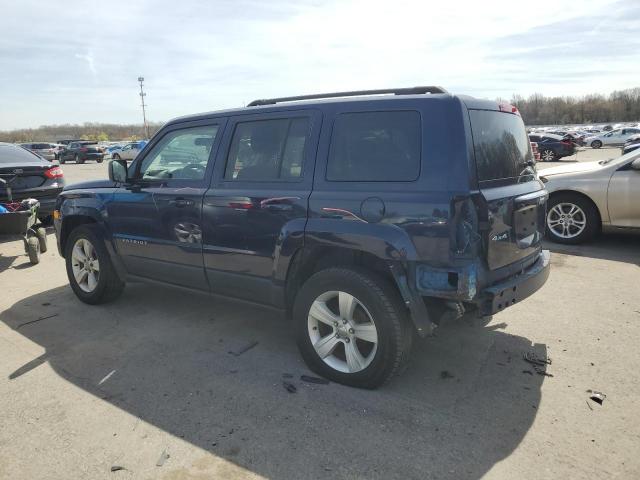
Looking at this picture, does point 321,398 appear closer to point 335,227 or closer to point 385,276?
point 385,276

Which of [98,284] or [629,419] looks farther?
[98,284]

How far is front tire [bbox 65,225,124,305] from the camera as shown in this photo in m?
4.96

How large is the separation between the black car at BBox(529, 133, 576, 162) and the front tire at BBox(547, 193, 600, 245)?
20.5 m

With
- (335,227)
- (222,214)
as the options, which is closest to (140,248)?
(222,214)

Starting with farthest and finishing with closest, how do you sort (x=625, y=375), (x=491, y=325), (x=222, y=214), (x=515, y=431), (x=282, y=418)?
1. (x=491, y=325)
2. (x=222, y=214)
3. (x=625, y=375)
4. (x=282, y=418)
5. (x=515, y=431)

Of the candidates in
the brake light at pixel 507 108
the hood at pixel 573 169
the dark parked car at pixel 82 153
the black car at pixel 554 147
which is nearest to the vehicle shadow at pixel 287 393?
the brake light at pixel 507 108

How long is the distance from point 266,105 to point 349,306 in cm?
176

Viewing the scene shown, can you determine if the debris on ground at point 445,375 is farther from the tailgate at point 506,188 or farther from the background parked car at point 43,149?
the background parked car at point 43,149

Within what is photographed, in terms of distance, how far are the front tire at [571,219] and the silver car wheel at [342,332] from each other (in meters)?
5.28

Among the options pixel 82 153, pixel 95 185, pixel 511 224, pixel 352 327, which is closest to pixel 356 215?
pixel 352 327

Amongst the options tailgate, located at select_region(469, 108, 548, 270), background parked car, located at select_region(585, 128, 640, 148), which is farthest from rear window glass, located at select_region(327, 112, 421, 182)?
background parked car, located at select_region(585, 128, 640, 148)

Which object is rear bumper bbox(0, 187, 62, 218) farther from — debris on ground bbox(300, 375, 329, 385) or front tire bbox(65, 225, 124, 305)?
debris on ground bbox(300, 375, 329, 385)

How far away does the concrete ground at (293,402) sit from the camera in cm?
261

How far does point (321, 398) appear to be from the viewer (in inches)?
128
